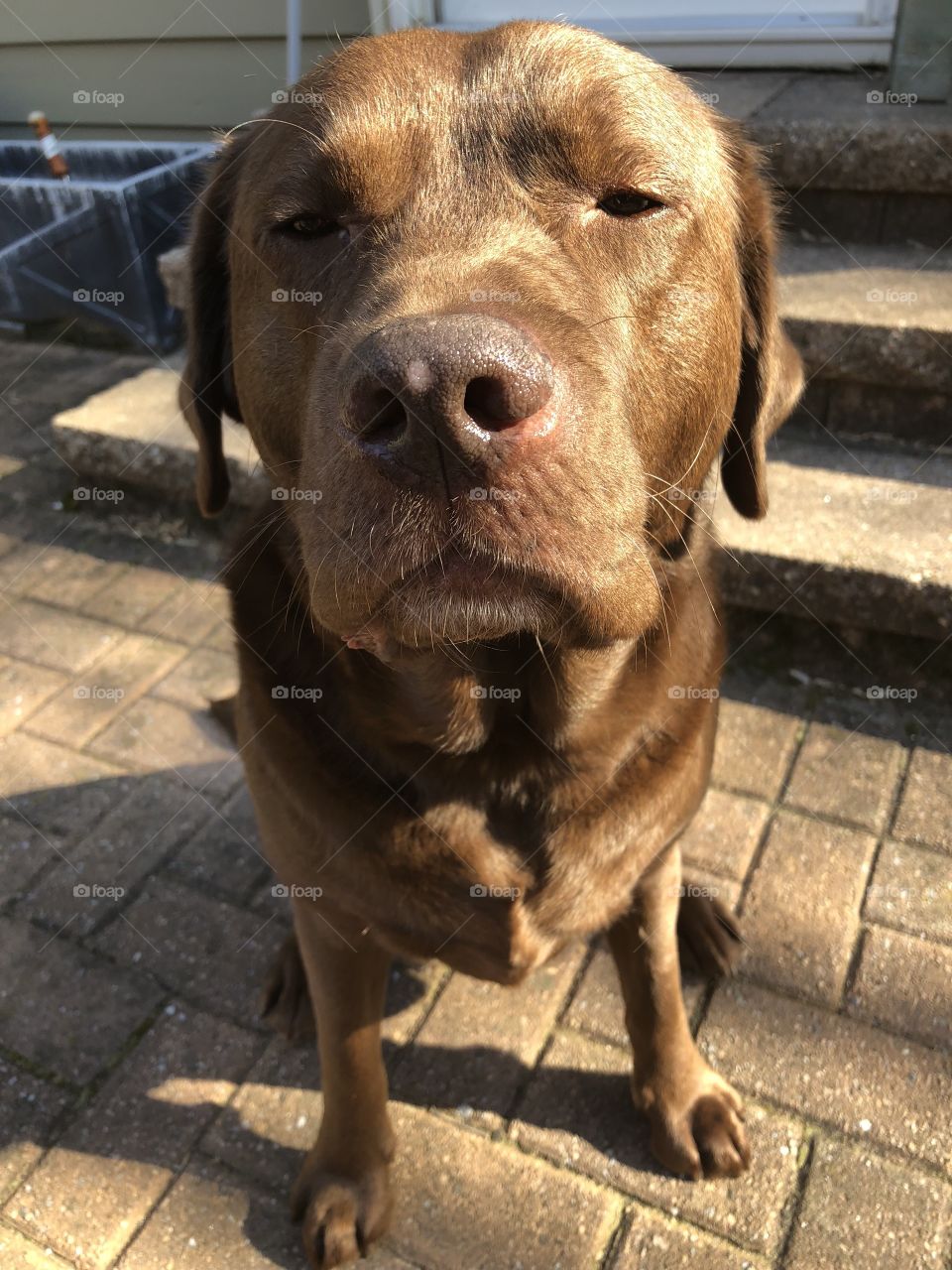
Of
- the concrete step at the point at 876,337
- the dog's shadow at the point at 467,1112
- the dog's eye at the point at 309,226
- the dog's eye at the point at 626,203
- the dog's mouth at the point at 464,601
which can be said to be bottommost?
the dog's shadow at the point at 467,1112

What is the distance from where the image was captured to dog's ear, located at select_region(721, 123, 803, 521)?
1748mm

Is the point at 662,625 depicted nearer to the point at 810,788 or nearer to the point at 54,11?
the point at 810,788

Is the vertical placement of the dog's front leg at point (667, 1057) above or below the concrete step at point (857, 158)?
below

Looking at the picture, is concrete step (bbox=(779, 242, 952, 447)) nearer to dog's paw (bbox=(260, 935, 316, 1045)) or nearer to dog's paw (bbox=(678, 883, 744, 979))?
dog's paw (bbox=(678, 883, 744, 979))

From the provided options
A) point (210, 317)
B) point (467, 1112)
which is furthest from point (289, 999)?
point (210, 317)

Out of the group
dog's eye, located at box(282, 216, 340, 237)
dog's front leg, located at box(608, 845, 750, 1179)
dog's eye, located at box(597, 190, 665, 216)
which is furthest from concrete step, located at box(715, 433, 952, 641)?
dog's eye, located at box(282, 216, 340, 237)

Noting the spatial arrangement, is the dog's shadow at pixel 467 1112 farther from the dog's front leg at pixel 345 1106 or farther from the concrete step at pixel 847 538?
the concrete step at pixel 847 538

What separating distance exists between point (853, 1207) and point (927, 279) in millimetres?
2858

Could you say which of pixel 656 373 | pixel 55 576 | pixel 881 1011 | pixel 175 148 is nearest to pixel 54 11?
pixel 175 148

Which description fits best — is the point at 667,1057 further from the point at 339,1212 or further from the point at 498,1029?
the point at 339,1212

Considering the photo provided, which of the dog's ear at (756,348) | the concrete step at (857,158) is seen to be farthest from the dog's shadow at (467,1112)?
the concrete step at (857,158)

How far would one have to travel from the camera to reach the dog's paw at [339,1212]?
1.81m

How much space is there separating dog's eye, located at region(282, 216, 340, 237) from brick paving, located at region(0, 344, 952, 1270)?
1.70 meters

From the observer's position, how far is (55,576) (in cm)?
375
